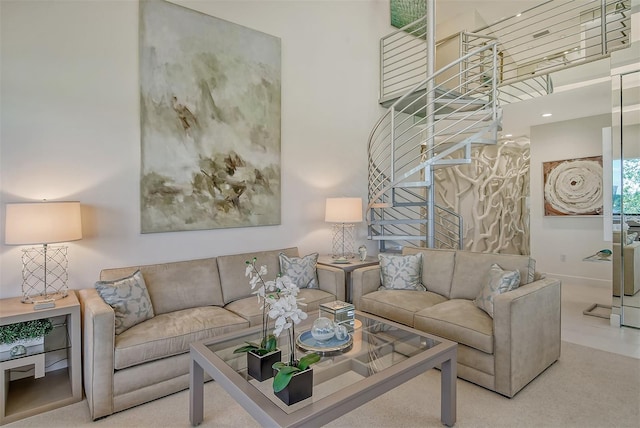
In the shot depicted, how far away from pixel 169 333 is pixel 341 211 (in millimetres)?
2210

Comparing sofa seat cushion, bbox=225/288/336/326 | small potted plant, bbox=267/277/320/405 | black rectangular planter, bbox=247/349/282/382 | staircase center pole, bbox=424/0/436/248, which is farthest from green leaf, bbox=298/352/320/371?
staircase center pole, bbox=424/0/436/248

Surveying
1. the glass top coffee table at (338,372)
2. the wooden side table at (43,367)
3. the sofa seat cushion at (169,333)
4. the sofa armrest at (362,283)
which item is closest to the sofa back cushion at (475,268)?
the sofa armrest at (362,283)

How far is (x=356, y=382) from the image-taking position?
1.57 m

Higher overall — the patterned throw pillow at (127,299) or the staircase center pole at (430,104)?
the staircase center pole at (430,104)

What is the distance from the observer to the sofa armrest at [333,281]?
11.0 ft

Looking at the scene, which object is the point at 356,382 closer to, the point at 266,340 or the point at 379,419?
the point at 266,340

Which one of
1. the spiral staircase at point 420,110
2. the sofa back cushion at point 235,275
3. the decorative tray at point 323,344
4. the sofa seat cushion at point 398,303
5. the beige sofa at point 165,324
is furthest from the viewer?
the spiral staircase at point 420,110

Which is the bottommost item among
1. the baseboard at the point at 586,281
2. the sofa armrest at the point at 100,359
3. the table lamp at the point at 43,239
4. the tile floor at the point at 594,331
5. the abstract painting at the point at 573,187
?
the tile floor at the point at 594,331

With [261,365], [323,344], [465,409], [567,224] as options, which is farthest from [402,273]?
[567,224]

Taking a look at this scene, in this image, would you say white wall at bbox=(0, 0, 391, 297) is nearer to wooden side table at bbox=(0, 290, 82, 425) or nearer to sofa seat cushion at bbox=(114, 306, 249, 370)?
wooden side table at bbox=(0, 290, 82, 425)

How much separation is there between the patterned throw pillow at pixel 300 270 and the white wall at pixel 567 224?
4.36m

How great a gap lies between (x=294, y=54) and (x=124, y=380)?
3.55m

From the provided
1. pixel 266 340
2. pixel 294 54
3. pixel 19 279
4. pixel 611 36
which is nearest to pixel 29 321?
pixel 19 279

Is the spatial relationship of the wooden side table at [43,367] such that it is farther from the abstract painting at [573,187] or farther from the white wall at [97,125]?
the abstract painting at [573,187]
